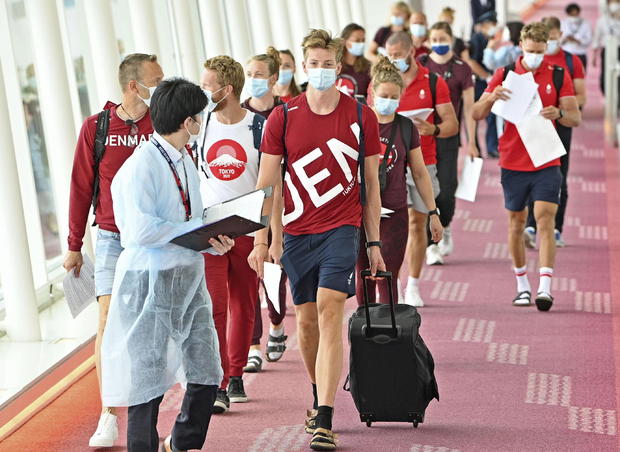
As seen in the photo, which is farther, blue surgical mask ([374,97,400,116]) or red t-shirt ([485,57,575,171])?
red t-shirt ([485,57,575,171])

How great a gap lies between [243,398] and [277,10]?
8.80 meters

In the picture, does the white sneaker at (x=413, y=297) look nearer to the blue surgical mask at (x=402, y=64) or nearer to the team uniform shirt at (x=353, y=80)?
the blue surgical mask at (x=402, y=64)

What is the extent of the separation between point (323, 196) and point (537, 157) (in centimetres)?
259

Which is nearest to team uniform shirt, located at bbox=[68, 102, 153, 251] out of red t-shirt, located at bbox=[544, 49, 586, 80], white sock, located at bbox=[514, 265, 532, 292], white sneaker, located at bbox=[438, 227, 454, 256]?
white sock, located at bbox=[514, 265, 532, 292]

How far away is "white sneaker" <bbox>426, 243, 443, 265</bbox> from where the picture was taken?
8.62 m

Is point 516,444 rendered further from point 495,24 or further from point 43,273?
point 495,24

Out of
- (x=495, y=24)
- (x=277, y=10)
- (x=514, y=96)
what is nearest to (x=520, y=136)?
(x=514, y=96)

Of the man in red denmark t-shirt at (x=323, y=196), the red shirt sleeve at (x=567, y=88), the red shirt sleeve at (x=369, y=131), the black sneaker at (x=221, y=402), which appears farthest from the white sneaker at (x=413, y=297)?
the red shirt sleeve at (x=369, y=131)

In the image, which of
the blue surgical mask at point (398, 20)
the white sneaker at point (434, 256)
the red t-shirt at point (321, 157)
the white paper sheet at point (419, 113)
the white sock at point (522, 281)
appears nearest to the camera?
the red t-shirt at point (321, 157)

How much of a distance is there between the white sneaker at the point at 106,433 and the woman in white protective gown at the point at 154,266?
0.87 m

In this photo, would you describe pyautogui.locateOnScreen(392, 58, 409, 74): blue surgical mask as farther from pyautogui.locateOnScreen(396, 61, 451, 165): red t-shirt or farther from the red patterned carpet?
the red patterned carpet

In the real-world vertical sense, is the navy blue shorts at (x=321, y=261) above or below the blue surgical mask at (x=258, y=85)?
below

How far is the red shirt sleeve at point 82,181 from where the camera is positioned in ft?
15.4

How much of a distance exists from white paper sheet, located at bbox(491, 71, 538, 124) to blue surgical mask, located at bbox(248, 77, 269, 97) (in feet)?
5.55
